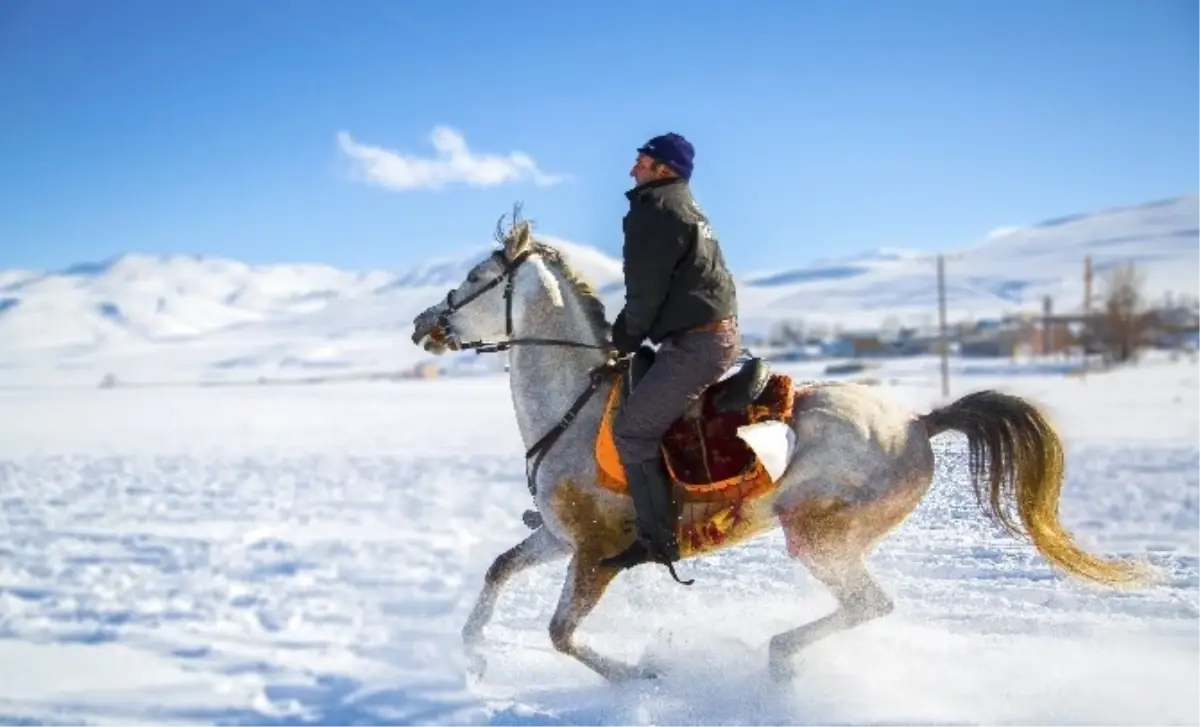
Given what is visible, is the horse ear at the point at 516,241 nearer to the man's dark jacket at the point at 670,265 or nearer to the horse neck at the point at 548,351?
the horse neck at the point at 548,351

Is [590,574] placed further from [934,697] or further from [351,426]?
[351,426]

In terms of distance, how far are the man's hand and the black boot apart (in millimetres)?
615

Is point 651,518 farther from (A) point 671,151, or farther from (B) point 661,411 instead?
(A) point 671,151

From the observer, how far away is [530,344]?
502 cm

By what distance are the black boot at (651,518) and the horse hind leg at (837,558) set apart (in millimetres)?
646

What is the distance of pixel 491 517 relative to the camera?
1111 cm

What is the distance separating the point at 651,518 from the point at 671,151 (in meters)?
1.86

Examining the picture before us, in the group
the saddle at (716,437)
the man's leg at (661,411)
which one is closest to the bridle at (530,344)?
the saddle at (716,437)

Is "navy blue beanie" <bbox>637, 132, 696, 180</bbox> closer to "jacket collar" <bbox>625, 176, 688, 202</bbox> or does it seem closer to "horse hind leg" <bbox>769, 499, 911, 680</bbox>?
"jacket collar" <bbox>625, 176, 688, 202</bbox>

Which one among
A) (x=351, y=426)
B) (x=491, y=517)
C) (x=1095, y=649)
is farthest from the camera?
(x=351, y=426)

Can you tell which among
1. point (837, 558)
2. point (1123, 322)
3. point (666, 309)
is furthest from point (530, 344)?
point (1123, 322)

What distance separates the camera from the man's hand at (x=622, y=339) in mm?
4711

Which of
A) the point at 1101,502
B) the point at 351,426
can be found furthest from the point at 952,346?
the point at 1101,502

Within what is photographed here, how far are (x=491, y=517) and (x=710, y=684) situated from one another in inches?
Answer: 258
